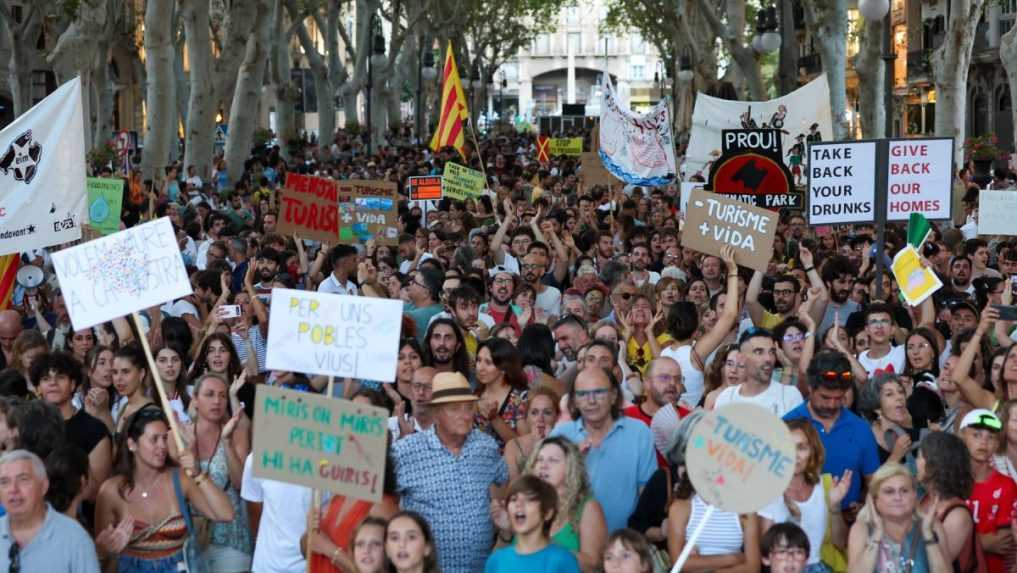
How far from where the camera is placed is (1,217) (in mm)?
11047

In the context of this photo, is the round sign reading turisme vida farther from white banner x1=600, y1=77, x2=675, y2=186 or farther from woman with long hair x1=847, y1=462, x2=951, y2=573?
white banner x1=600, y1=77, x2=675, y2=186

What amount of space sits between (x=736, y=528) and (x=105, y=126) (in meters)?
31.5

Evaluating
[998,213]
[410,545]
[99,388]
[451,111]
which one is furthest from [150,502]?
[451,111]

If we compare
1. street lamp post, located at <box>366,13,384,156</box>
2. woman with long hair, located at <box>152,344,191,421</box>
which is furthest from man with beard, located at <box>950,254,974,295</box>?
street lamp post, located at <box>366,13,384,156</box>

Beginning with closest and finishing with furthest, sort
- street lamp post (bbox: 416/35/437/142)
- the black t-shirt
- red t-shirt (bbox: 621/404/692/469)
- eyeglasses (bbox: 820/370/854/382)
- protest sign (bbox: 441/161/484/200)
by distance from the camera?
eyeglasses (bbox: 820/370/854/382), the black t-shirt, red t-shirt (bbox: 621/404/692/469), protest sign (bbox: 441/161/484/200), street lamp post (bbox: 416/35/437/142)

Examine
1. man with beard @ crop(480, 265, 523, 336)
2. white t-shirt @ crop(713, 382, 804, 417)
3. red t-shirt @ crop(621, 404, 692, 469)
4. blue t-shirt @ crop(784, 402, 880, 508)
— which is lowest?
blue t-shirt @ crop(784, 402, 880, 508)

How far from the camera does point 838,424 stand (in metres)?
7.28

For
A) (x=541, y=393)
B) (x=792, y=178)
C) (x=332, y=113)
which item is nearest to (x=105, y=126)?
(x=332, y=113)

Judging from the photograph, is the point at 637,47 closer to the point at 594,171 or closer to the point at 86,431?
the point at 594,171

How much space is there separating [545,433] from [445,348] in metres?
1.63

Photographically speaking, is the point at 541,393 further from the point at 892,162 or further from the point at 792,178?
the point at 792,178

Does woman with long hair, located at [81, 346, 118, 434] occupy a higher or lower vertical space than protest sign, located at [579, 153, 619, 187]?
lower

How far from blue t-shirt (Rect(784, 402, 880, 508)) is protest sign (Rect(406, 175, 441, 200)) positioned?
11.1 m

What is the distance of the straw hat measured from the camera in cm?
672
